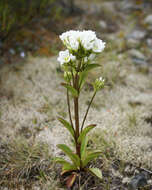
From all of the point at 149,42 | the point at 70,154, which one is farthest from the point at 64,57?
the point at 149,42

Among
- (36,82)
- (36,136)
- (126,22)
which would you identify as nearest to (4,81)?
(36,82)

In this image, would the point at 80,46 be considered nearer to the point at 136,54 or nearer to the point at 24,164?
A: the point at 24,164

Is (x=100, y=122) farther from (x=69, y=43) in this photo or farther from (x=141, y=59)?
(x=141, y=59)

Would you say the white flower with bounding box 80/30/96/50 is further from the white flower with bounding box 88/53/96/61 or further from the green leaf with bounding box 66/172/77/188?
the green leaf with bounding box 66/172/77/188

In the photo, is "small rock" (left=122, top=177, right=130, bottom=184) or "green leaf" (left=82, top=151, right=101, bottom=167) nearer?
"green leaf" (left=82, top=151, right=101, bottom=167)

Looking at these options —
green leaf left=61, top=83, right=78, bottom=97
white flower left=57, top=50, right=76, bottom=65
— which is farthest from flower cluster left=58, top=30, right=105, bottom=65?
green leaf left=61, top=83, right=78, bottom=97

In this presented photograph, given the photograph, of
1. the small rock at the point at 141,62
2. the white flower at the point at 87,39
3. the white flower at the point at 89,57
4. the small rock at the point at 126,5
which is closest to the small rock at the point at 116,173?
the white flower at the point at 89,57

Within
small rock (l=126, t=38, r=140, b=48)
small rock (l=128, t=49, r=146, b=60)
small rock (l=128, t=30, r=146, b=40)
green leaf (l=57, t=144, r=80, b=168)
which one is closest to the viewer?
green leaf (l=57, t=144, r=80, b=168)
